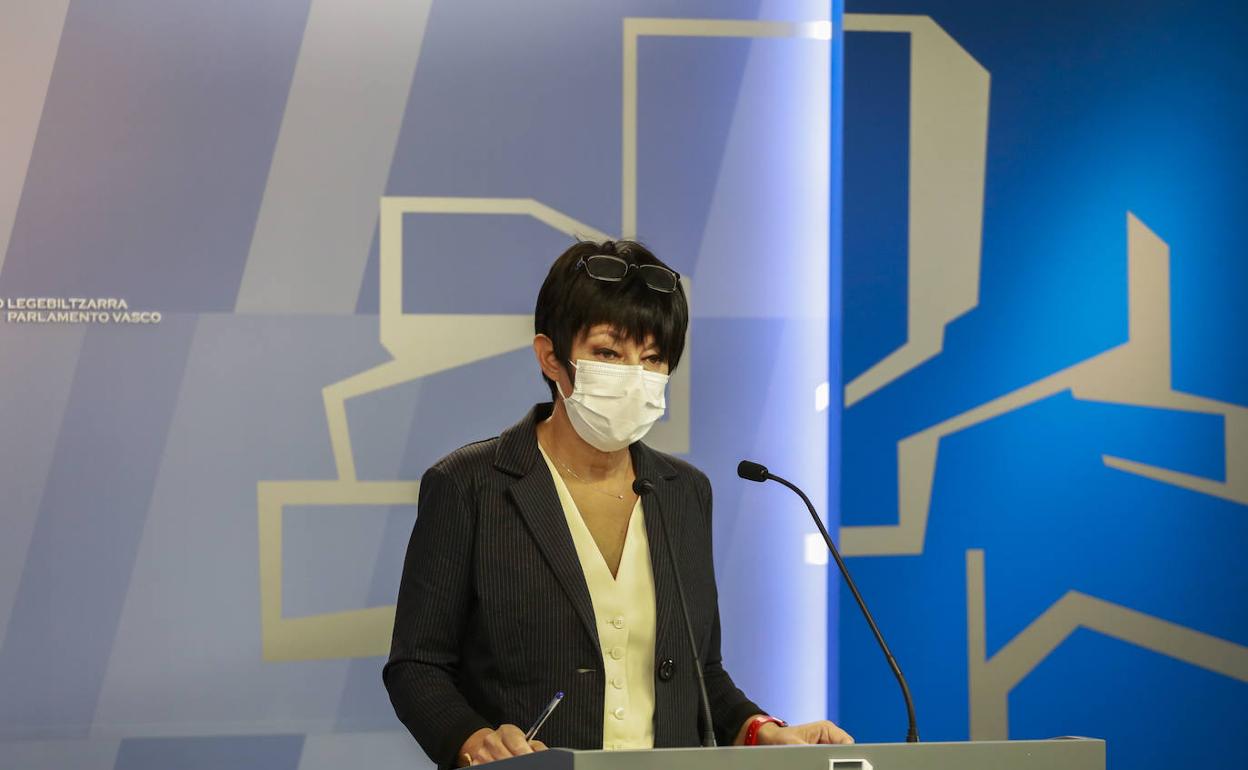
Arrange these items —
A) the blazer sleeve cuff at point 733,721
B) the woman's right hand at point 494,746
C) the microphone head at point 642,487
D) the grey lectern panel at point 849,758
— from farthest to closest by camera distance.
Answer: the blazer sleeve cuff at point 733,721 < the microphone head at point 642,487 < the woman's right hand at point 494,746 < the grey lectern panel at point 849,758

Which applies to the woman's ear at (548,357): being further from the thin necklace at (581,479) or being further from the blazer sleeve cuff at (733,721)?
the blazer sleeve cuff at (733,721)

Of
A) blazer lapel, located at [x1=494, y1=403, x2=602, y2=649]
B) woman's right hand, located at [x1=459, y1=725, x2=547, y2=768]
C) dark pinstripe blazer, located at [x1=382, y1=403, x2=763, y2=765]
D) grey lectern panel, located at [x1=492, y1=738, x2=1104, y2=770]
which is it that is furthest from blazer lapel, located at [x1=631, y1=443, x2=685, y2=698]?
grey lectern panel, located at [x1=492, y1=738, x2=1104, y2=770]

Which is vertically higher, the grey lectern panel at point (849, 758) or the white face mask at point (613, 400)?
the white face mask at point (613, 400)

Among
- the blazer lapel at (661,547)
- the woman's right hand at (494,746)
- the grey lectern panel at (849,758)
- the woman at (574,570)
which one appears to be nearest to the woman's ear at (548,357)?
the woman at (574,570)

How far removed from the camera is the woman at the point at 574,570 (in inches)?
76.9

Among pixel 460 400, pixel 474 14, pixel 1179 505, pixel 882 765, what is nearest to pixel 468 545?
pixel 882 765

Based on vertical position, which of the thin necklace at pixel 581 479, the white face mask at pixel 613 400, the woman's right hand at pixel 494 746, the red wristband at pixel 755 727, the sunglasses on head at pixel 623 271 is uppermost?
the sunglasses on head at pixel 623 271

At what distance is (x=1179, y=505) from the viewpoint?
370 centimetres

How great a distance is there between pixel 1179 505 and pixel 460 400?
6.91ft

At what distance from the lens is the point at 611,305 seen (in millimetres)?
2033

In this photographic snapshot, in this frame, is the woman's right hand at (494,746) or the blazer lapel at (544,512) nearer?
the woman's right hand at (494,746)

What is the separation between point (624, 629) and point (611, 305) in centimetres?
51

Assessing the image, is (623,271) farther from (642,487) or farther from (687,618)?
(687,618)

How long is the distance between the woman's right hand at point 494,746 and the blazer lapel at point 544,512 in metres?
0.24
